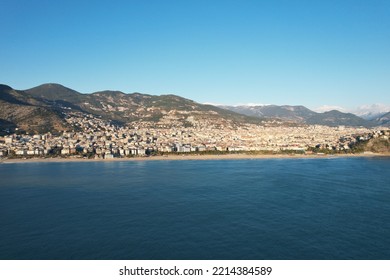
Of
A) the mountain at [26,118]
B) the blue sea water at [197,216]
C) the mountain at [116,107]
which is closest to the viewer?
the blue sea water at [197,216]

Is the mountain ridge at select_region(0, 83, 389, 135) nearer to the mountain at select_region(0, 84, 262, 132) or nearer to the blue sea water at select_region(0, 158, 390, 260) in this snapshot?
the mountain at select_region(0, 84, 262, 132)

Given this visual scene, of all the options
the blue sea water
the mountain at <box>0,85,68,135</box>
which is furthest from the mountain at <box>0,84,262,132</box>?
the blue sea water

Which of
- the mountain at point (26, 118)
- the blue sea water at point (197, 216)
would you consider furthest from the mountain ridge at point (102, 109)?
the blue sea water at point (197, 216)

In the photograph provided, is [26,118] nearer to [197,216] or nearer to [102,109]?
[102,109]

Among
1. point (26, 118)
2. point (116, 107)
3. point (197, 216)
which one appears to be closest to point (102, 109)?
point (116, 107)

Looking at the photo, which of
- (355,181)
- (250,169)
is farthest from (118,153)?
(355,181)

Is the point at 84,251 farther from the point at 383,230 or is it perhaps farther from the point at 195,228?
the point at 383,230

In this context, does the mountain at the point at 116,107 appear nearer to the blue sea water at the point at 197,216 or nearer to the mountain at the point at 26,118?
the mountain at the point at 26,118

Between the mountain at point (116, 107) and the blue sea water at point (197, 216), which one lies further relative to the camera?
the mountain at point (116, 107)

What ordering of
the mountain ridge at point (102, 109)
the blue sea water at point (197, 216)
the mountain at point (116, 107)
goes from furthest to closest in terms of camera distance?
the mountain at point (116, 107), the mountain ridge at point (102, 109), the blue sea water at point (197, 216)
